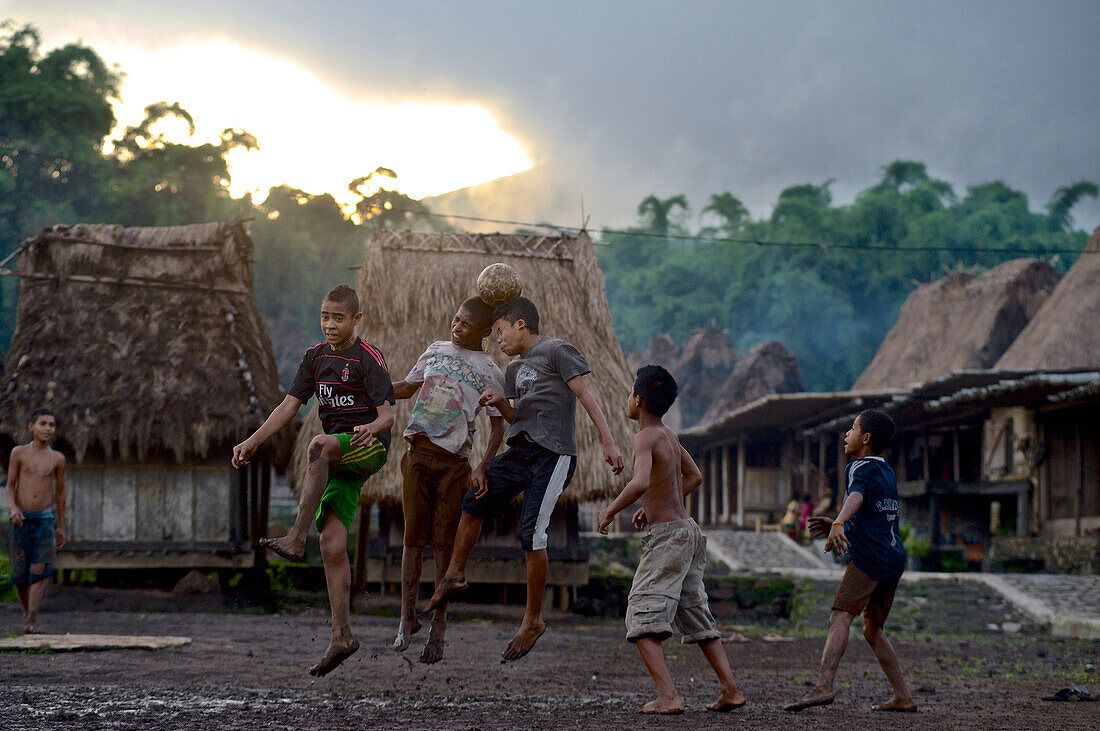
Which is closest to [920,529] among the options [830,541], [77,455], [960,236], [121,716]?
[77,455]

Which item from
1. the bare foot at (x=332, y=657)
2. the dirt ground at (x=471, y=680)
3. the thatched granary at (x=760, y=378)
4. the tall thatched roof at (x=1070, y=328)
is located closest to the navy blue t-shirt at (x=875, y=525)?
the dirt ground at (x=471, y=680)

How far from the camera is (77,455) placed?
40.0 feet

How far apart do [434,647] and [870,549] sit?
232 cm

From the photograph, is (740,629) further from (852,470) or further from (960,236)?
(960,236)

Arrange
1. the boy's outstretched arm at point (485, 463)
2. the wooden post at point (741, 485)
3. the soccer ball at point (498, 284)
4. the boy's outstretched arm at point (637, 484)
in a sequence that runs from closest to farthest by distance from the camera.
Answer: the boy's outstretched arm at point (637, 484) → the boy's outstretched arm at point (485, 463) → the soccer ball at point (498, 284) → the wooden post at point (741, 485)

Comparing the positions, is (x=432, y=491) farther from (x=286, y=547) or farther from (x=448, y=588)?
(x=286, y=547)

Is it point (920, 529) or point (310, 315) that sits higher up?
point (310, 315)

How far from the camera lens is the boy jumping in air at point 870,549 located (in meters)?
5.77

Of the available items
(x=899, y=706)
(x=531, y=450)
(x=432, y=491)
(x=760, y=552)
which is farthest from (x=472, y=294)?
(x=760, y=552)

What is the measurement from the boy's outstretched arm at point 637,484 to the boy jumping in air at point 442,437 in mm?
762

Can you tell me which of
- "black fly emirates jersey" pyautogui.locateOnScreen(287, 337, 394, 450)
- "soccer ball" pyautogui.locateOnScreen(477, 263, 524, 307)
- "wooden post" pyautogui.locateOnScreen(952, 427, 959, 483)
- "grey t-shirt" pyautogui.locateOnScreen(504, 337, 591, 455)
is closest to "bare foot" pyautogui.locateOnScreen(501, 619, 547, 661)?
"grey t-shirt" pyautogui.locateOnScreen(504, 337, 591, 455)

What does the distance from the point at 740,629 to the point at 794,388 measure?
73.9 feet

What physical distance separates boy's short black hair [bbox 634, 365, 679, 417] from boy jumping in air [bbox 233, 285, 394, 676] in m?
1.22

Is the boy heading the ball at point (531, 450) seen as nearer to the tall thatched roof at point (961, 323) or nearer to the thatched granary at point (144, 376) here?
the thatched granary at point (144, 376)
